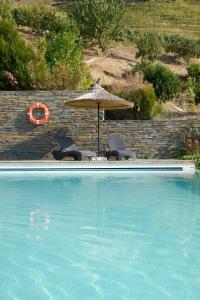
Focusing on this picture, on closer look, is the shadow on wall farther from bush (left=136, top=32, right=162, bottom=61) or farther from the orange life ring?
bush (left=136, top=32, right=162, bottom=61)

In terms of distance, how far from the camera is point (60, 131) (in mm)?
16344

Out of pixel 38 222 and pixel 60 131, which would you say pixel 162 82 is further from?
pixel 38 222

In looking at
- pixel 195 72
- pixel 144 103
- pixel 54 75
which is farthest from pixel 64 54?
pixel 195 72

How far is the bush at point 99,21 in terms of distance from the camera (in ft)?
114

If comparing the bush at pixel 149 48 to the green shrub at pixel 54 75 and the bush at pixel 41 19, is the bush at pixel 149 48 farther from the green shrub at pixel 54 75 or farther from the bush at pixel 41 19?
the green shrub at pixel 54 75

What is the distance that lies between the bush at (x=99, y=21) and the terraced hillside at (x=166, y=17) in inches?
457

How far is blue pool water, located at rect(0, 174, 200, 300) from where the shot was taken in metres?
4.04

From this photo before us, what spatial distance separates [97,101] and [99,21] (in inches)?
830

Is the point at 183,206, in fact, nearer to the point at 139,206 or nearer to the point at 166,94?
the point at 139,206

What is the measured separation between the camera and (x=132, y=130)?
643 inches

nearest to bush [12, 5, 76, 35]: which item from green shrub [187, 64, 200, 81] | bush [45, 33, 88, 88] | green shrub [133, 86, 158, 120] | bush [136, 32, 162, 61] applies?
bush [136, 32, 162, 61]

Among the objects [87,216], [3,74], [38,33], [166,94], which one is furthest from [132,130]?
[38,33]

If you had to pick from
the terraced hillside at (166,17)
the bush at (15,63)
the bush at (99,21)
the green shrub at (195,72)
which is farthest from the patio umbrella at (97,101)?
the terraced hillside at (166,17)

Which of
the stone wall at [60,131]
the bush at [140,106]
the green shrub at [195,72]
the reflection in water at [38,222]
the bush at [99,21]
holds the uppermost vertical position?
the bush at [99,21]
